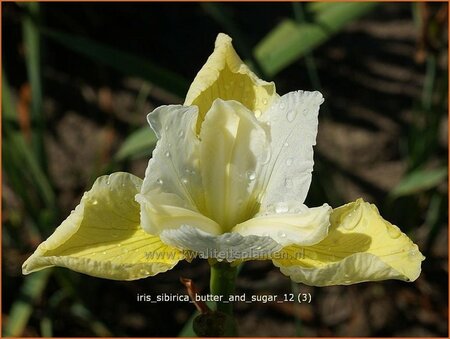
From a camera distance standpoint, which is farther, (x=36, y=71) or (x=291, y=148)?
(x=36, y=71)

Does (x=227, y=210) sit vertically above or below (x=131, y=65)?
below

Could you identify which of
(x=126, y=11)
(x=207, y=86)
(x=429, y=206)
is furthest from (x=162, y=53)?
(x=207, y=86)

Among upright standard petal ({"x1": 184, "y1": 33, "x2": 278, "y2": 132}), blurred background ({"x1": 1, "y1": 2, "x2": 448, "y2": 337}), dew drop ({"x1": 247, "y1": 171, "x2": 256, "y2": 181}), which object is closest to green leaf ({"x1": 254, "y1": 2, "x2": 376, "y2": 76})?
blurred background ({"x1": 1, "y1": 2, "x2": 448, "y2": 337})

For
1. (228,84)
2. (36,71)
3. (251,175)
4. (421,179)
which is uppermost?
(36,71)

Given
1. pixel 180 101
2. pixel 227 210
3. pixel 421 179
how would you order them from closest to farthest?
1. pixel 227 210
2. pixel 421 179
3. pixel 180 101

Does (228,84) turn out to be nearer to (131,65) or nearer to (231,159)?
(231,159)

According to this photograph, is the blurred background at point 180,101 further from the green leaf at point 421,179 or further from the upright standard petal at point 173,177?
the upright standard petal at point 173,177

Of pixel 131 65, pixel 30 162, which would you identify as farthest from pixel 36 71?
pixel 131 65

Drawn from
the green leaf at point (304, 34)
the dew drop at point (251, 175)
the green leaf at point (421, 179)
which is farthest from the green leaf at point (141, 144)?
the green leaf at point (421, 179)
